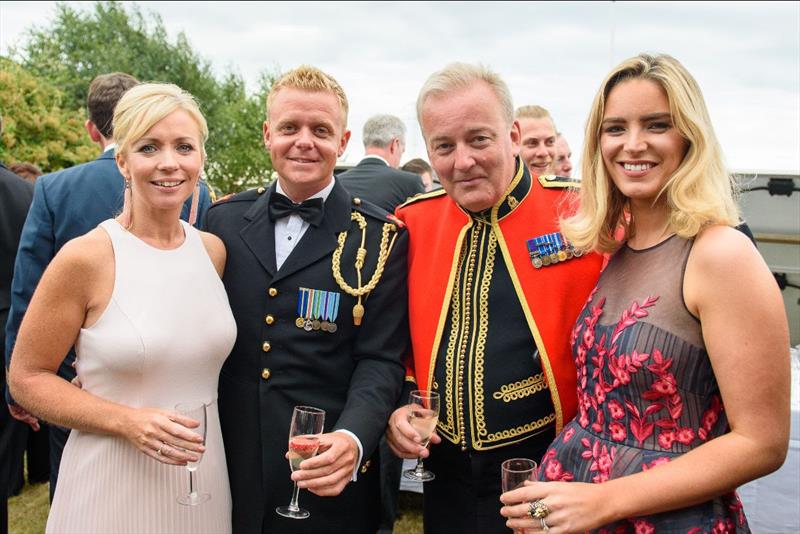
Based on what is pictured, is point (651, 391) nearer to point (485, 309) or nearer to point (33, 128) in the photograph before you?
point (485, 309)

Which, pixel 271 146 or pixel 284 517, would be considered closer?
pixel 284 517

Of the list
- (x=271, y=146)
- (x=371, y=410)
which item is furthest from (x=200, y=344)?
(x=271, y=146)

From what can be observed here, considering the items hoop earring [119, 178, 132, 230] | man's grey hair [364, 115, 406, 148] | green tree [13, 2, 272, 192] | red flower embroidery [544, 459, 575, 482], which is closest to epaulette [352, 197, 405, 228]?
hoop earring [119, 178, 132, 230]

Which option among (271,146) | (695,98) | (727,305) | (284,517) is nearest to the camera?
(727,305)

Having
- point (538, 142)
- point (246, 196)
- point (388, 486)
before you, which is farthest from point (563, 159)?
point (246, 196)

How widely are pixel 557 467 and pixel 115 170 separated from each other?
257 centimetres

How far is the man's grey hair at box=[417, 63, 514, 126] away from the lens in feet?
8.66

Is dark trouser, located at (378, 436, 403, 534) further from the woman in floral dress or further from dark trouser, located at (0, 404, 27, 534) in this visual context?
the woman in floral dress

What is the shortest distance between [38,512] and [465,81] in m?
4.54

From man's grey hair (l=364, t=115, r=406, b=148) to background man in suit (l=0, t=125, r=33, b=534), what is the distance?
119 inches

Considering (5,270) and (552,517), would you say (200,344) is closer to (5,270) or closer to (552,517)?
(552,517)

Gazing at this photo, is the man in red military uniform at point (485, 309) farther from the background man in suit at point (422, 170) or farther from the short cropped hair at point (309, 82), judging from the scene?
the background man in suit at point (422, 170)

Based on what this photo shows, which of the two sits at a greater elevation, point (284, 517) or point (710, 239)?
point (710, 239)

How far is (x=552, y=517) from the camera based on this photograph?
189 centimetres
